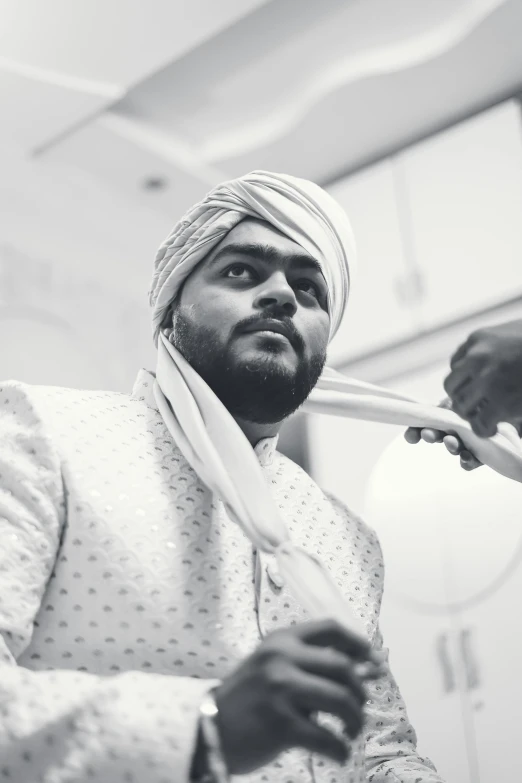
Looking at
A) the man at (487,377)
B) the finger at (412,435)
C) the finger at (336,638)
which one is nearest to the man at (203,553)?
the finger at (336,638)

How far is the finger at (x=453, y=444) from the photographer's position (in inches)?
56.5

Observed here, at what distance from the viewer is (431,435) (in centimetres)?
144

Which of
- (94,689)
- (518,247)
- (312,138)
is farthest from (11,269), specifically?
(94,689)

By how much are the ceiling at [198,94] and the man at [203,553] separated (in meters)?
1.20

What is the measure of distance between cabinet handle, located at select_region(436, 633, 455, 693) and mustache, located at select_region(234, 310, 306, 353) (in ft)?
4.84

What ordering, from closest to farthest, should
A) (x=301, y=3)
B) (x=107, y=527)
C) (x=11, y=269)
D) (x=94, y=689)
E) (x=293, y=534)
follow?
(x=94, y=689) < (x=107, y=527) < (x=293, y=534) < (x=301, y=3) < (x=11, y=269)

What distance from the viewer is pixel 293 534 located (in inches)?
53.9

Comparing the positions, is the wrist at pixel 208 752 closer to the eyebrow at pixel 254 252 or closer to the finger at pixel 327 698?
the finger at pixel 327 698

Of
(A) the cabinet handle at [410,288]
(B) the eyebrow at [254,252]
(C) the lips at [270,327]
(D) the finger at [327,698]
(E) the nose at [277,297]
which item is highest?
(B) the eyebrow at [254,252]

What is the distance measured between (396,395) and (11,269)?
1849 millimetres

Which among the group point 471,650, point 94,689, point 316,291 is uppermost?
point 316,291

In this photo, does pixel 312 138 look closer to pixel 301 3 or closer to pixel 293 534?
pixel 301 3

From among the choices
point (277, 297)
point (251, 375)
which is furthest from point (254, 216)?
point (251, 375)

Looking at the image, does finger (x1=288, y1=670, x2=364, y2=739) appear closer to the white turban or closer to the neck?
the neck
